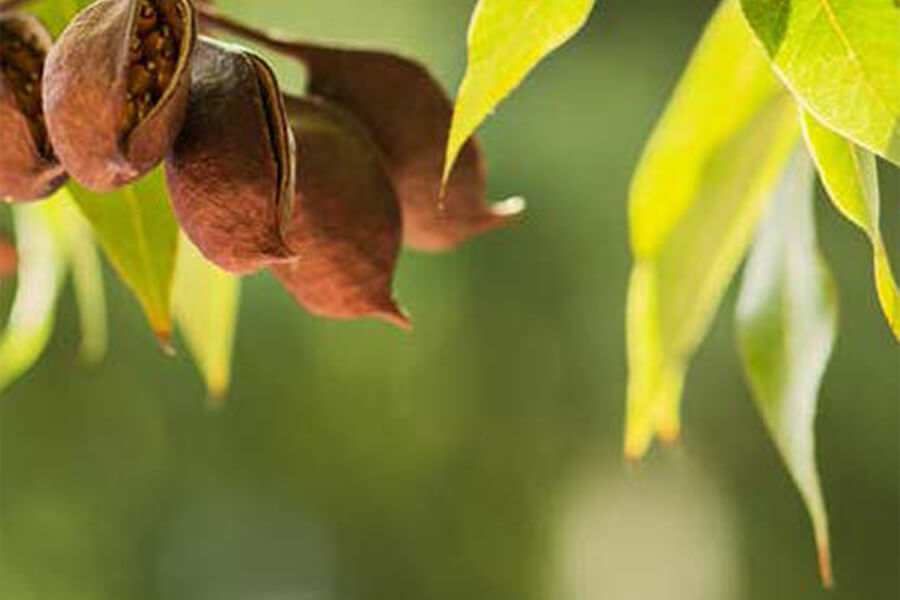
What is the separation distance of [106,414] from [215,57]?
2.77m

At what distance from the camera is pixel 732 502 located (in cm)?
343

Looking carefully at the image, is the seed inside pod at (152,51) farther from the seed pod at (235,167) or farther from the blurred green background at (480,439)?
the blurred green background at (480,439)

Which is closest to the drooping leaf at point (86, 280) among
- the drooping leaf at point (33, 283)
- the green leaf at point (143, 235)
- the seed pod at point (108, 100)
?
the drooping leaf at point (33, 283)

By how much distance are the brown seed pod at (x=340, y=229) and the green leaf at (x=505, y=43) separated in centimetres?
5

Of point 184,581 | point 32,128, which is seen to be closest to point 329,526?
point 184,581

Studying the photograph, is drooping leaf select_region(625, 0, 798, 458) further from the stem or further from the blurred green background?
the blurred green background

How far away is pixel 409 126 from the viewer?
65cm

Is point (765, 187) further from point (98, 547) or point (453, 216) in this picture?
point (98, 547)

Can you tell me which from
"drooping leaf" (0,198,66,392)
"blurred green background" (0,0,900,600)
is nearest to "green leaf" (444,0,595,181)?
"drooping leaf" (0,198,66,392)

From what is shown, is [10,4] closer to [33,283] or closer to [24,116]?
[24,116]

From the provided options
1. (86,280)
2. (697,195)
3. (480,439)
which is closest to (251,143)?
(697,195)

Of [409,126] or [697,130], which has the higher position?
[409,126]

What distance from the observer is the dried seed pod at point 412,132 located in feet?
2.12

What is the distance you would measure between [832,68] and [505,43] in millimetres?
75
